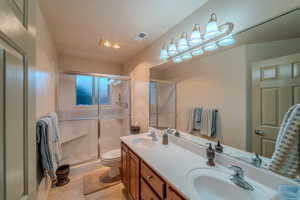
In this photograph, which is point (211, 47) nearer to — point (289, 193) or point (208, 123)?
point (208, 123)

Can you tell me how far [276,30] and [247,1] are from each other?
0.33 meters

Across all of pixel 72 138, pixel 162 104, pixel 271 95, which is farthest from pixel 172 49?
pixel 72 138

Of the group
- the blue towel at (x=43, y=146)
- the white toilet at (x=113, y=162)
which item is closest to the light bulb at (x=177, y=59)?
the blue towel at (x=43, y=146)

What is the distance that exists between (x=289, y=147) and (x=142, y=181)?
1185mm

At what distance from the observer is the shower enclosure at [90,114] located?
2620mm

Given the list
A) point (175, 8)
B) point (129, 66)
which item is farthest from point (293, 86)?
point (129, 66)

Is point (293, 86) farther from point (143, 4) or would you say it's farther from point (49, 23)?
point (49, 23)

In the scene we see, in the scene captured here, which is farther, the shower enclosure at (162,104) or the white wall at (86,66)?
the white wall at (86,66)

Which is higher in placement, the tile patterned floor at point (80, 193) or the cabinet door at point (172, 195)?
the cabinet door at point (172, 195)

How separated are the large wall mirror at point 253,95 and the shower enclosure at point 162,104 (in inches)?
9.1

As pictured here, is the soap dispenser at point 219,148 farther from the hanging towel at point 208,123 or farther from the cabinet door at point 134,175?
the cabinet door at point 134,175

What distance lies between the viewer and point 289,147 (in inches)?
28.6

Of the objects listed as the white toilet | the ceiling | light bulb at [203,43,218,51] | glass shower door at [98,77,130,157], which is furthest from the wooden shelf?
light bulb at [203,43,218,51]

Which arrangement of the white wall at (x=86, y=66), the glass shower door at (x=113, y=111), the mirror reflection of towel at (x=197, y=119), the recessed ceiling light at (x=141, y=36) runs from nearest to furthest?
1. the mirror reflection of towel at (x=197, y=119)
2. the recessed ceiling light at (x=141, y=36)
3. the white wall at (x=86, y=66)
4. the glass shower door at (x=113, y=111)
